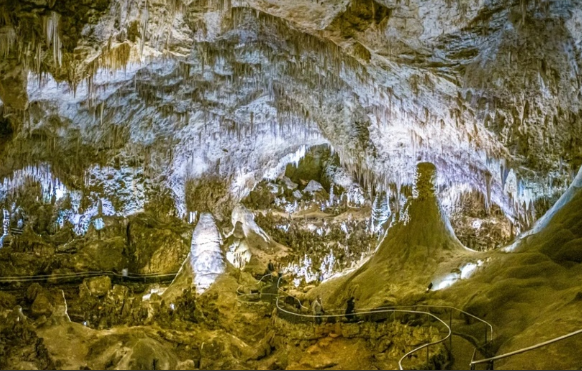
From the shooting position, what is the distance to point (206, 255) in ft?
38.6

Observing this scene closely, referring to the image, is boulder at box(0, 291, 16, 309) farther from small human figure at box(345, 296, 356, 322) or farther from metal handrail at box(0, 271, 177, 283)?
small human figure at box(345, 296, 356, 322)

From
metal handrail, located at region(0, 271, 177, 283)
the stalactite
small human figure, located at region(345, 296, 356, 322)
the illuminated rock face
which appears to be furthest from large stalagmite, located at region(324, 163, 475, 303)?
metal handrail, located at region(0, 271, 177, 283)

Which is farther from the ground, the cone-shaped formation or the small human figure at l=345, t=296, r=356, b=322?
the cone-shaped formation

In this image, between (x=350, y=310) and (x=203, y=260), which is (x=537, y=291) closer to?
(x=350, y=310)

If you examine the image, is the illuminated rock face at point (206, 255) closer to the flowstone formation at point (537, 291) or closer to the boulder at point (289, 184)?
the flowstone formation at point (537, 291)

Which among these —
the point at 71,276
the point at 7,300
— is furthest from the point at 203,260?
the point at 71,276

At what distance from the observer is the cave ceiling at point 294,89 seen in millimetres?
8164

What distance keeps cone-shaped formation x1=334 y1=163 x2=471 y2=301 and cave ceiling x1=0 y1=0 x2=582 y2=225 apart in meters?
2.32

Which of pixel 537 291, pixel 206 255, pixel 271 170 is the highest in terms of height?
pixel 271 170

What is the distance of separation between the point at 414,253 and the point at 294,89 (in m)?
6.07

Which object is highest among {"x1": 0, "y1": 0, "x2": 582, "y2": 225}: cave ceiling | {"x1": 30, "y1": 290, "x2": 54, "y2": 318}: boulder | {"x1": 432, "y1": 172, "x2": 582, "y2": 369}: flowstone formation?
{"x1": 0, "y1": 0, "x2": 582, "y2": 225}: cave ceiling

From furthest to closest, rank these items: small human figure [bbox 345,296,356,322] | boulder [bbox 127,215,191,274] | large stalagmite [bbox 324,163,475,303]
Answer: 1. boulder [bbox 127,215,191,274]
2. large stalagmite [bbox 324,163,475,303]
3. small human figure [bbox 345,296,356,322]

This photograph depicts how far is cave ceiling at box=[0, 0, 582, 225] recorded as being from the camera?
816 centimetres

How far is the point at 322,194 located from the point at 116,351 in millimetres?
15761
